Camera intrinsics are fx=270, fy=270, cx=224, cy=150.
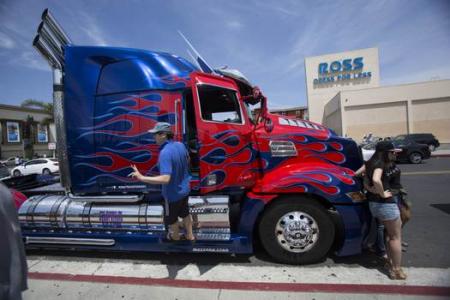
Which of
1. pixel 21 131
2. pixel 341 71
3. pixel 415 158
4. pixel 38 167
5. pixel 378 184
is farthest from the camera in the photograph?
pixel 341 71

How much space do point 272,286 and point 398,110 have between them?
111ft

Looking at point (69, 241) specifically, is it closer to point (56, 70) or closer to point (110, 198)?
point (110, 198)

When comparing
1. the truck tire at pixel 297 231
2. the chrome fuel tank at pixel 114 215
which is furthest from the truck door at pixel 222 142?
the truck tire at pixel 297 231

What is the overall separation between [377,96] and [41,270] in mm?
34876

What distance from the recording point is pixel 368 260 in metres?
3.74

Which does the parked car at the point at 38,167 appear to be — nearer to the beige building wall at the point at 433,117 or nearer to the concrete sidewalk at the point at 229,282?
the concrete sidewalk at the point at 229,282

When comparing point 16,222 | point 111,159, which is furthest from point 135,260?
point 16,222

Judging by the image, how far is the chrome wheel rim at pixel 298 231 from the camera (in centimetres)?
354

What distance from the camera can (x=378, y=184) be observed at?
3078 mm

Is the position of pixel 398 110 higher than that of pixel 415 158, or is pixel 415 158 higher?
pixel 398 110

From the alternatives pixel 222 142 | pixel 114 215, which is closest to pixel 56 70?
pixel 114 215

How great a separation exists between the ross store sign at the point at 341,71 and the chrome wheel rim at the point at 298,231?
140 feet

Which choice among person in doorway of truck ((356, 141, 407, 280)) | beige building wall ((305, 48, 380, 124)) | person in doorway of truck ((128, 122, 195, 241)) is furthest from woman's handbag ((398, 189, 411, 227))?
beige building wall ((305, 48, 380, 124))

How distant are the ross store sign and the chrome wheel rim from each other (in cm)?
4282
